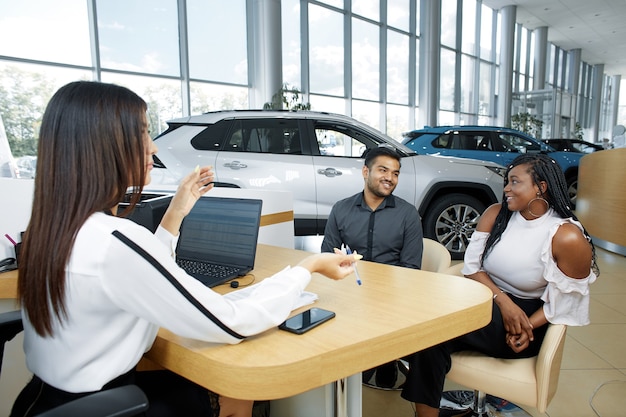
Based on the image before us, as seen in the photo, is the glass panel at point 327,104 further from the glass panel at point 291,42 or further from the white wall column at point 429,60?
the white wall column at point 429,60

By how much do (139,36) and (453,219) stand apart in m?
5.04

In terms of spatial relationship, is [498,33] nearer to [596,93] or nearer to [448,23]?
[448,23]

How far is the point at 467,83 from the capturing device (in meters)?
13.6

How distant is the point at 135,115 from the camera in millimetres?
963

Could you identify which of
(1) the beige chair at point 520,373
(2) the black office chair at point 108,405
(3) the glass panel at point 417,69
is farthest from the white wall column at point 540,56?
(2) the black office chair at point 108,405

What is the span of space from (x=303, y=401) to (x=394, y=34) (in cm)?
1077

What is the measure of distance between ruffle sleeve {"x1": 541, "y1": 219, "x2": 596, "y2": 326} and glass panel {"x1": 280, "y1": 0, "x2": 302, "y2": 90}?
730 cm

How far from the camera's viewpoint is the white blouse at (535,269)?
1.59 metres

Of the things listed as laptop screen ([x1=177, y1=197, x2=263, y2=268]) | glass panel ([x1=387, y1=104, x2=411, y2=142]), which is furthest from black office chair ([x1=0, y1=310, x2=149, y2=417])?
glass panel ([x1=387, y1=104, x2=411, y2=142])

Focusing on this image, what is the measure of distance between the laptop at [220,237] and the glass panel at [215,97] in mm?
5894

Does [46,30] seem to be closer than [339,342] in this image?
No

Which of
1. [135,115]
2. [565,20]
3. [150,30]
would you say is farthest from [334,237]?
[565,20]

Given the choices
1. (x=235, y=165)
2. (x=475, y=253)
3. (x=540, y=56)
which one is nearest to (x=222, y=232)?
(x=475, y=253)

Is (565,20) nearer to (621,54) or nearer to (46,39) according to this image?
(621,54)
